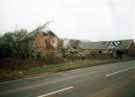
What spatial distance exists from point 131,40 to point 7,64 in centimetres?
5100

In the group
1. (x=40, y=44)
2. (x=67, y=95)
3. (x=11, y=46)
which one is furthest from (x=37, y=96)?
(x=40, y=44)

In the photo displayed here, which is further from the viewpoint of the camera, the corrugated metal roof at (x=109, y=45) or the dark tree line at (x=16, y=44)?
the corrugated metal roof at (x=109, y=45)

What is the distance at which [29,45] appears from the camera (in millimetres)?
21719

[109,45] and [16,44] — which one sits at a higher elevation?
[16,44]

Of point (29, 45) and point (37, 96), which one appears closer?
point (37, 96)

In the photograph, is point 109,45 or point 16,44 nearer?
point 16,44

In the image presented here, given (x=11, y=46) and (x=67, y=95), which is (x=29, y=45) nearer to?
(x=11, y=46)

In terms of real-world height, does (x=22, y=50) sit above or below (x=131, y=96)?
above

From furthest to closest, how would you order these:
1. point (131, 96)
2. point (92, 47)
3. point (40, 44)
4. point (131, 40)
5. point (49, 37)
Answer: point (92, 47) < point (131, 40) < point (49, 37) < point (40, 44) < point (131, 96)

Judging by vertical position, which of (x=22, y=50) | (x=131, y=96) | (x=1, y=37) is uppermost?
(x=1, y=37)

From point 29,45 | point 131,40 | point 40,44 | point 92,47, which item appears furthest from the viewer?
point 92,47

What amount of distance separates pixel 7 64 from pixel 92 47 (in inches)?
2028

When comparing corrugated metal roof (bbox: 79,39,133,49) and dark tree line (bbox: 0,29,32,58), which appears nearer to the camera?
dark tree line (bbox: 0,29,32,58)

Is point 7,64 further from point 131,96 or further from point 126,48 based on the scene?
point 126,48
